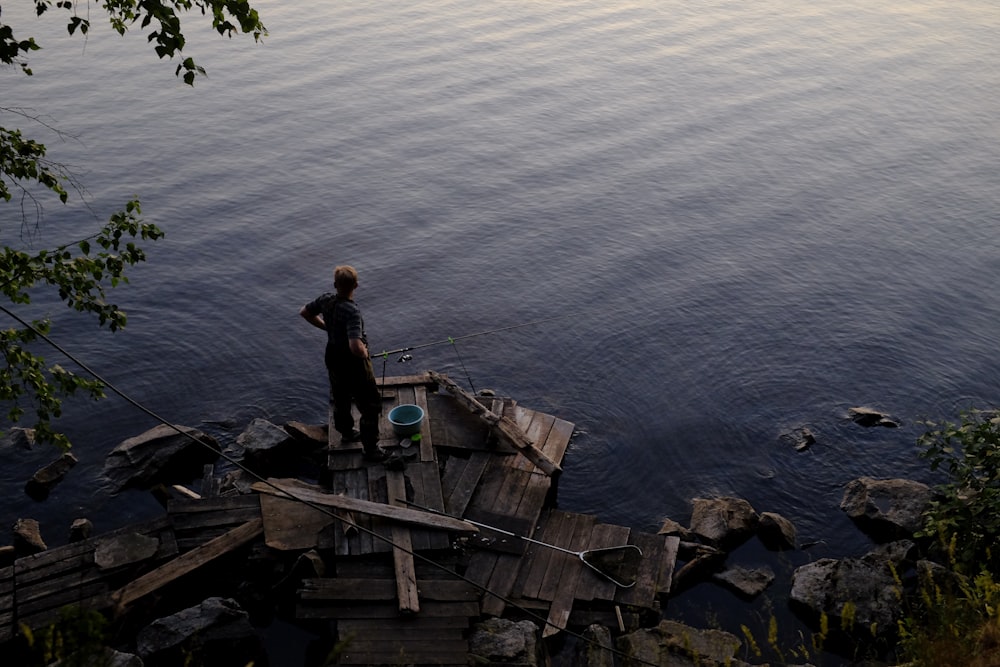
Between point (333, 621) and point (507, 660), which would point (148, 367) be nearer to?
point (333, 621)

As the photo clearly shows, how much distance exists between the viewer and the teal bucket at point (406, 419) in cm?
1265

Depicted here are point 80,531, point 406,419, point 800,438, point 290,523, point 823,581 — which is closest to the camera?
point 290,523

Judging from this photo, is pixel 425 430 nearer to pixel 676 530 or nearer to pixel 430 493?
pixel 430 493

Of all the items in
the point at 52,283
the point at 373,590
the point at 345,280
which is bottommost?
the point at 373,590

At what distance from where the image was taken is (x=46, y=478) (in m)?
14.2

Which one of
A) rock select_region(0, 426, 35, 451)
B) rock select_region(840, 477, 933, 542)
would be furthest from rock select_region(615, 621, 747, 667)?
rock select_region(0, 426, 35, 451)

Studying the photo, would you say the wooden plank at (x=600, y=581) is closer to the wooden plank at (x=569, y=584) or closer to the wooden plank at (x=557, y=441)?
the wooden plank at (x=569, y=584)

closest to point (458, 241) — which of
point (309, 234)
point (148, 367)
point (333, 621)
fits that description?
point (309, 234)

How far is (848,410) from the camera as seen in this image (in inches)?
669

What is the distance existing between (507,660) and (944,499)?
7.99 metres

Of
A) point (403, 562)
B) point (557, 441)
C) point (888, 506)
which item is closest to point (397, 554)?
point (403, 562)

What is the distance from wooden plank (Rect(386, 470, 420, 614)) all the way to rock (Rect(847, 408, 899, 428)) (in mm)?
9727

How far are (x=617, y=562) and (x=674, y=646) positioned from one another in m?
1.69

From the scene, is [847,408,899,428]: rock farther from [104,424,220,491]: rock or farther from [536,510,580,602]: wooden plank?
[104,424,220,491]: rock
